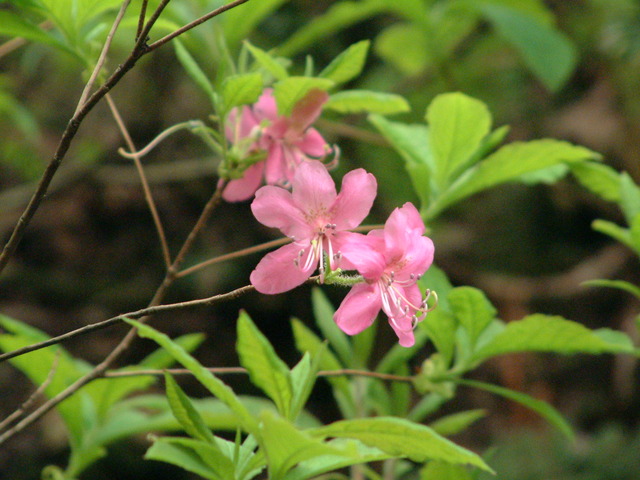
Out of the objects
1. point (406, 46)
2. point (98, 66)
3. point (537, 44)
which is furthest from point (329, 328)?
point (406, 46)

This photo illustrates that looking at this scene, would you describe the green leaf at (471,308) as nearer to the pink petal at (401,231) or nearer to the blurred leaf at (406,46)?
the pink petal at (401,231)

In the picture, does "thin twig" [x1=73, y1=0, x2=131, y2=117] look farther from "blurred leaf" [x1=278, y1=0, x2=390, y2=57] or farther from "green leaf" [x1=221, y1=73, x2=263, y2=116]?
"blurred leaf" [x1=278, y1=0, x2=390, y2=57]

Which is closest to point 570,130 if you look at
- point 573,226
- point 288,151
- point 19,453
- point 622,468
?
point 573,226

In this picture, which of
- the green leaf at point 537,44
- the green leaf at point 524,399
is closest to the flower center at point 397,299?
the green leaf at point 524,399

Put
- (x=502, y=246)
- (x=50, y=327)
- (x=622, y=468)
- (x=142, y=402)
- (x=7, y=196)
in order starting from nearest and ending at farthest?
(x=142, y=402), (x=622, y=468), (x=7, y=196), (x=50, y=327), (x=502, y=246)

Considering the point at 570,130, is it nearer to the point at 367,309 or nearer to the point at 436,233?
the point at 436,233

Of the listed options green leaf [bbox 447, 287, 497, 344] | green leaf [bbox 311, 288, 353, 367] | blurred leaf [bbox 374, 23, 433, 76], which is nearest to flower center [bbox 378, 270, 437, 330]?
green leaf [bbox 447, 287, 497, 344]
